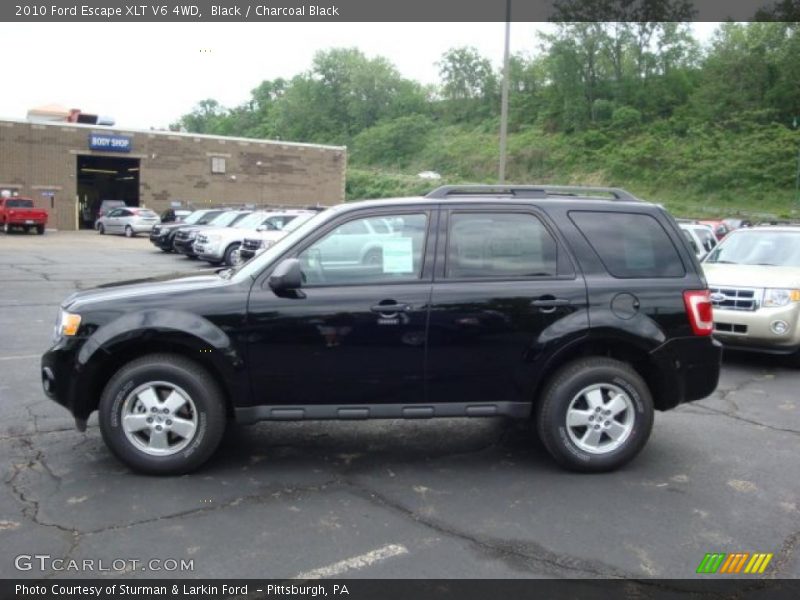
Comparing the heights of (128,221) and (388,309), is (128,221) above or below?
above

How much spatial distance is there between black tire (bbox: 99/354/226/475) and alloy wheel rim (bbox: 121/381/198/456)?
20 millimetres

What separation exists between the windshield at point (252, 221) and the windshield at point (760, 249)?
1358 centimetres

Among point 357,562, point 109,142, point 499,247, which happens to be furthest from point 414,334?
point 109,142

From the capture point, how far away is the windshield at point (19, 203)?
117 ft

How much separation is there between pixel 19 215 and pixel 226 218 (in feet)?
56.0

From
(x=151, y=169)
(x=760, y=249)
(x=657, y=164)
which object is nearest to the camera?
(x=760, y=249)

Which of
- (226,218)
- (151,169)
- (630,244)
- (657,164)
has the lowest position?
(630,244)

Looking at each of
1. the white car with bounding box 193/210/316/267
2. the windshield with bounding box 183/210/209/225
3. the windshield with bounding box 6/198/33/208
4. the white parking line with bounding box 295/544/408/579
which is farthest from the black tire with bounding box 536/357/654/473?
the windshield with bounding box 6/198/33/208

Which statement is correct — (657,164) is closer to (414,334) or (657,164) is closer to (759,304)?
(759,304)

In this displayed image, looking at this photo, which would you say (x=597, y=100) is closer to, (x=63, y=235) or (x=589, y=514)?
(x=63, y=235)

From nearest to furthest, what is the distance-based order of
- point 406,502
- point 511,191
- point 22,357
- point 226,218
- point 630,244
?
point 406,502 → point 630,244 → point 511,191 → point 22,357 → point 226,218

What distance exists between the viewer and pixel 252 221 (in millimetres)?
21375

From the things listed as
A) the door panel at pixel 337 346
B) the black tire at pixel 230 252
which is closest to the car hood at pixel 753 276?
the door panel at pixel 337 346

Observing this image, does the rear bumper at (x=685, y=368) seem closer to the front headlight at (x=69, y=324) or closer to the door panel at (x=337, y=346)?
the door panel at (x=337, y=346)
